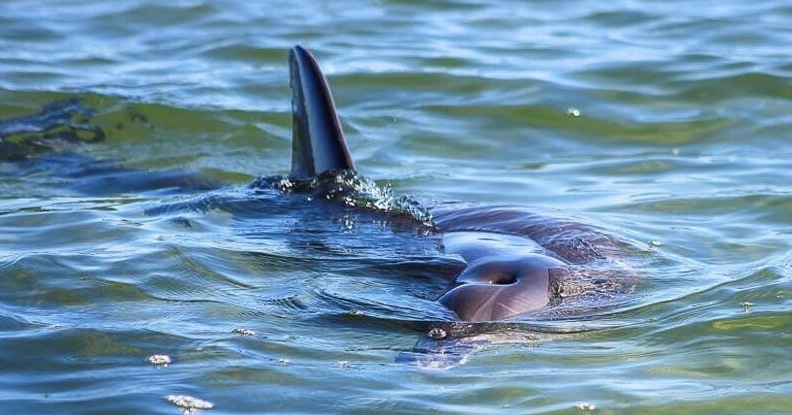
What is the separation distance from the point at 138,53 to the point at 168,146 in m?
2.64

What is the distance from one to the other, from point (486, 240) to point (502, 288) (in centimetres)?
85

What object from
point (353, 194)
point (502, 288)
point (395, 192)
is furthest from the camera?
point (395, 192)

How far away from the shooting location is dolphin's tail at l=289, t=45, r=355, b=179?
6.72 metres

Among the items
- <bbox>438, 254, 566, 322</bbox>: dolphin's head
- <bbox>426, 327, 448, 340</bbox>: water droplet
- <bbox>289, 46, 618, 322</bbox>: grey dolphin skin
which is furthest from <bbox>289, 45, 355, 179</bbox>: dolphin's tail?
<bbox>426, 327, 448, 340</bbox>: water droplet

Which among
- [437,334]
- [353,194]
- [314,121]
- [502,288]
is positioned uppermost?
[314,121]

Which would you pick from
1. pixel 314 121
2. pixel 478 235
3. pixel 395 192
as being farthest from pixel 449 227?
pixel 395 192

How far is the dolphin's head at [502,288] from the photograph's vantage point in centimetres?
525

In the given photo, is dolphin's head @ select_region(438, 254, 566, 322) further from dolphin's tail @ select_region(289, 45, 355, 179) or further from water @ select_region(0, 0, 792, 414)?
dolphin's tail @ select_region(289, 45, 355, 179)

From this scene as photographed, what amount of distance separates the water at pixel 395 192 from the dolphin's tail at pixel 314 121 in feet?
0.72

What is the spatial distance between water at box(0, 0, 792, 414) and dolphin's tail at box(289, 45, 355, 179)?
219 mm

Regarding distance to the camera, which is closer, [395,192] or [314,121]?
[314,121]

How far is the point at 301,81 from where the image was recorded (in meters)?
6.82

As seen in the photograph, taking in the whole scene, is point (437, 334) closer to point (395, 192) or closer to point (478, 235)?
point (478, 235)

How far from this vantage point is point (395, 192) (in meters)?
7.76
